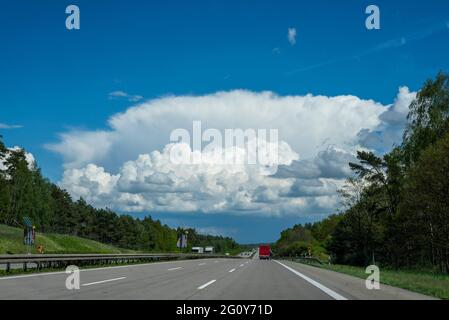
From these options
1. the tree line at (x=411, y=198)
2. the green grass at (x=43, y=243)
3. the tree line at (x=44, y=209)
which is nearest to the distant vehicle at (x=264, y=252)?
the tree line at (x=411, y=198)

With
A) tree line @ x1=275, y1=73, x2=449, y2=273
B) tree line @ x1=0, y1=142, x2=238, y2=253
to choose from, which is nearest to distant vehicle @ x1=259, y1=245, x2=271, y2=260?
tree line @ x1=275, y1=73, x2=449, y2=273

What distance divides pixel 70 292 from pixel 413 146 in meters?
36.7

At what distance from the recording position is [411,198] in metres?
33.7

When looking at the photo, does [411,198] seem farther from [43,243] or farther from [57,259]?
[43,243]

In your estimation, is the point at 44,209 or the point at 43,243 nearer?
the point at 43,243

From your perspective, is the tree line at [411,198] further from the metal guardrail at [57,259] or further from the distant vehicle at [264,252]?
the metal guardrail at [57,259]

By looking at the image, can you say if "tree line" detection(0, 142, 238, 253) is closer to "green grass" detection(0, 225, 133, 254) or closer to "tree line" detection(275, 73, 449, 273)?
"green grass" detection(0, 225, 133, 254)

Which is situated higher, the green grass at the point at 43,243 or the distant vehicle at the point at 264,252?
the green grass at the point at 43,243

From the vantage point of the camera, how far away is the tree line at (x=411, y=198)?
31.0 m

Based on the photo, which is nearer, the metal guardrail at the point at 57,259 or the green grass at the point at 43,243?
the metal guardrail at the point at 57,259

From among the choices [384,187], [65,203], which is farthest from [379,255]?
[65,203]

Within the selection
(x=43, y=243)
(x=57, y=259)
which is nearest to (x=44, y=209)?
(x=43, y=243)

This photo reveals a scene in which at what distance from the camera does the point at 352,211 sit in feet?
204
